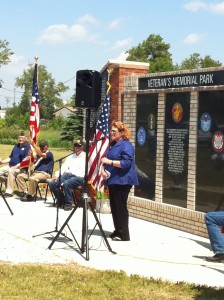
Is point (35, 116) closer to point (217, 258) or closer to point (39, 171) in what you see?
point (39, 171)

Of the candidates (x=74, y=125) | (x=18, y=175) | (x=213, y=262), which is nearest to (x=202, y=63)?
(x=74, y=125)

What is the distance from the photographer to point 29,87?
468 ft

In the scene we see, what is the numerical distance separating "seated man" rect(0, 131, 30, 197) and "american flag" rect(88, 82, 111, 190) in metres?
3.14

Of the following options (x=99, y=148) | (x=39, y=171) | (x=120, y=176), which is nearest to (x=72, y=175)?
(x=99, y=148)

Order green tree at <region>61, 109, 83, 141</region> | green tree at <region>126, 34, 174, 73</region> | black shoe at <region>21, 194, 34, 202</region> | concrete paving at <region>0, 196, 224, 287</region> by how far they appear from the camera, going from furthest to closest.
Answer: green tree at <region>126, 34, 174, 73</region> < green tree at <region>61, 109, 83, 141</region> < black shoe at <region>21, 194, 34, 202</region> < concrete paving at <region>0, 196, 224, 287</region>

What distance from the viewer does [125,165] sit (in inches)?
388

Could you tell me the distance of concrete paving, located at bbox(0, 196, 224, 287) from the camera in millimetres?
8156

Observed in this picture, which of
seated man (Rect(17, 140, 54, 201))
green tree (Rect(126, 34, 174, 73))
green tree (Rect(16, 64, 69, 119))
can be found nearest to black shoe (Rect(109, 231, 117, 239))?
seated man (Rect(17, 140, 54, 201))

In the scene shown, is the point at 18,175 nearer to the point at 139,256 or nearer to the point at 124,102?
the point at 124,102

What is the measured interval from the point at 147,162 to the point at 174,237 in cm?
217

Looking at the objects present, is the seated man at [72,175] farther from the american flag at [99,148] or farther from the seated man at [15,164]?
the seated man at [15,164]

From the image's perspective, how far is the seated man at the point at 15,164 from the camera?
16.1 m

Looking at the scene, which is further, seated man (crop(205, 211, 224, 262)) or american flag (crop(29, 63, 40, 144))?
american flag (crop(29, 63, 40, 144))

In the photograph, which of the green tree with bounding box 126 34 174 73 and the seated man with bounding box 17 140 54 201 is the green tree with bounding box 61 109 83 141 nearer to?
the seated man with bounding box 17 140 54 201
